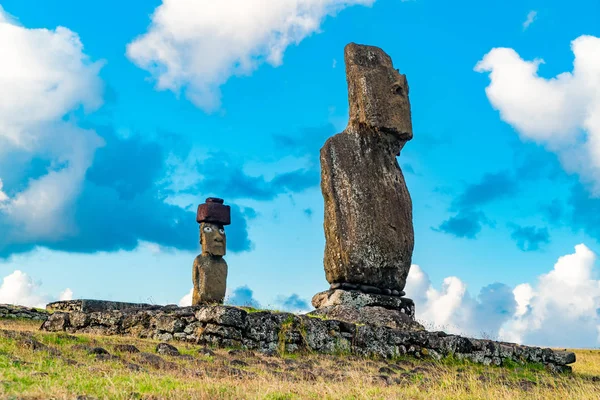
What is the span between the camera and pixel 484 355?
15836 millimetres

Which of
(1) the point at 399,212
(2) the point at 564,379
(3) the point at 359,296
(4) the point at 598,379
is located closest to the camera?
(2) the point at 564,379

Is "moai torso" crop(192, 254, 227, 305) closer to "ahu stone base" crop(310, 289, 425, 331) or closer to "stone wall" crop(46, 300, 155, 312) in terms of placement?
"stone wall" crop(46, 300, 155, 312)

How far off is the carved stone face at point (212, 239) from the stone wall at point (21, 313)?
6.71 m

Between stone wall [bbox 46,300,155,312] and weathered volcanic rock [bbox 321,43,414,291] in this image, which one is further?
stone wall [bbox 46,300,155,312]

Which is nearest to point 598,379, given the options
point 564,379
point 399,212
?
point 564,379

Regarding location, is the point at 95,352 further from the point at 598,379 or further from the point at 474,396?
the point at 598,379

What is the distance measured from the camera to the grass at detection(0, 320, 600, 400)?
25.9ft

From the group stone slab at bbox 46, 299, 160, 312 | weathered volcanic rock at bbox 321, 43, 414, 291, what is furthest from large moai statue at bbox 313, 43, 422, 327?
stone slab at bbox 46, 299, 160, 312

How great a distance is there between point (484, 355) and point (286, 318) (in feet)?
15.7

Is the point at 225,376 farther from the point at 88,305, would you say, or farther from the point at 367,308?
the point at 88,305

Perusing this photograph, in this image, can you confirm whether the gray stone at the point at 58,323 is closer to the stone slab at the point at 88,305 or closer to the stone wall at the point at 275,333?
the stone wall at the point at 275,333

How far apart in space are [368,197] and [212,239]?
36.3ft

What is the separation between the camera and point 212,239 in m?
28.2

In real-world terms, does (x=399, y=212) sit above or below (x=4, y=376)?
above
